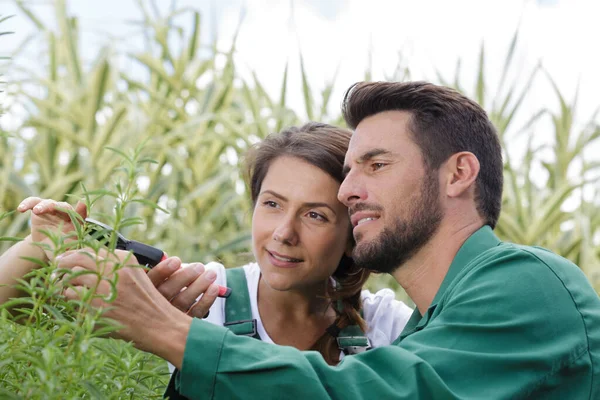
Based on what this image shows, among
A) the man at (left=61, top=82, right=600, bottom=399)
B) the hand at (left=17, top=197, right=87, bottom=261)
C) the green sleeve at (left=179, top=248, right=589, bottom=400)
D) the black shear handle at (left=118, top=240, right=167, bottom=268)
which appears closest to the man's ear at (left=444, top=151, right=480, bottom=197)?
the man at (left=61, top=82, right=600, bottom=399)

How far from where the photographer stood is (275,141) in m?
2.62

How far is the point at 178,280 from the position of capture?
166 cm

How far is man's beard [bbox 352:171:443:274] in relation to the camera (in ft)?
6.31

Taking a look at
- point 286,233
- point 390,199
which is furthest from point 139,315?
point 286,233

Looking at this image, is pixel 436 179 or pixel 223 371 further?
pixel 436 179

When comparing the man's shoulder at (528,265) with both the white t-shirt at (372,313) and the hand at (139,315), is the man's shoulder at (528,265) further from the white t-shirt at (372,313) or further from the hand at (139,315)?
the white t-shirt at (372,313)

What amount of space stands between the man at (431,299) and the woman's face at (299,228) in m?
0.26

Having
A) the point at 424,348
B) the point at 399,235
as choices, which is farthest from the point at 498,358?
the point at 399,235

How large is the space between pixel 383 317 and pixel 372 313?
4cm

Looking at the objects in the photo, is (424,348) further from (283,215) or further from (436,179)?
(283,215)

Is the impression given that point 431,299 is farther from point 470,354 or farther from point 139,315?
point 139,315

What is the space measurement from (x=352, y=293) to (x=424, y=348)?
1.14 metres


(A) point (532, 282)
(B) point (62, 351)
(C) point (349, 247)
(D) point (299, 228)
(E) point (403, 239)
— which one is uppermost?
(B) point (62, 351)

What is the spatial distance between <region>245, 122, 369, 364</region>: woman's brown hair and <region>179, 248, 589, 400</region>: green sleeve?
2.78 feet
